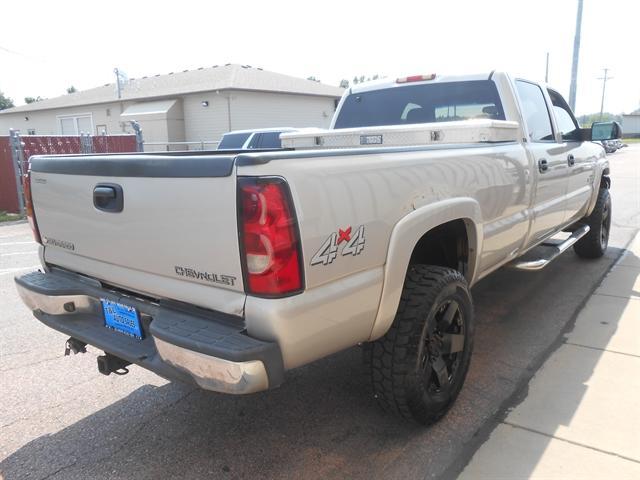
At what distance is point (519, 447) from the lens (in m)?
2.66

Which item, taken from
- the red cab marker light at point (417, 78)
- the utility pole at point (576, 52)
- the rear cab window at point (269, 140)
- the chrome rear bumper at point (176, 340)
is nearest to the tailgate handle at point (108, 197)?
the chrome rear bumper at point (176, 340)

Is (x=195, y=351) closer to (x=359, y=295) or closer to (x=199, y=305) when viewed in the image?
(x=199, y=305)

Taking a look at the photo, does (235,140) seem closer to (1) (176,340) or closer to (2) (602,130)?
(2) (602,130)

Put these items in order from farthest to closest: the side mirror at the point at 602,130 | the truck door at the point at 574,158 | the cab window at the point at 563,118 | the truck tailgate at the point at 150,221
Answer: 1. the side mirror at the point at 602,130
2. the cab window at the point at 563,118
3. the truck door at the point at 574,158
4. the truck tailgate at the point at 150,221

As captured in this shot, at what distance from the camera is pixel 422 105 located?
14.7 ft

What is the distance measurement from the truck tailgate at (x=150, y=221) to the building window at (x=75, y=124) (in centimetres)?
3206

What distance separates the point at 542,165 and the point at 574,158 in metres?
1.12

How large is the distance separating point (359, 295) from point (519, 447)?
49.2 inches

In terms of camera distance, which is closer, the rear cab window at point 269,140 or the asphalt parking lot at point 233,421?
the asphalt parking lot at point 233,421

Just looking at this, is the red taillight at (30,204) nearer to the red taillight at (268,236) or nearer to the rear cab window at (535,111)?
the red taillight at (268,236)

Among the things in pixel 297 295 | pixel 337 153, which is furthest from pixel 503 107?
pixel 297 295

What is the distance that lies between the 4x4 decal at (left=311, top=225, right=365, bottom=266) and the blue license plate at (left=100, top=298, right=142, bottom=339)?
982 millimetres

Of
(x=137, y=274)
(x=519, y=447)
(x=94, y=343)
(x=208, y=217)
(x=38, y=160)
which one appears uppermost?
(x=38, y=160)

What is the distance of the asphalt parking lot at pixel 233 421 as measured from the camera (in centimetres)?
257
